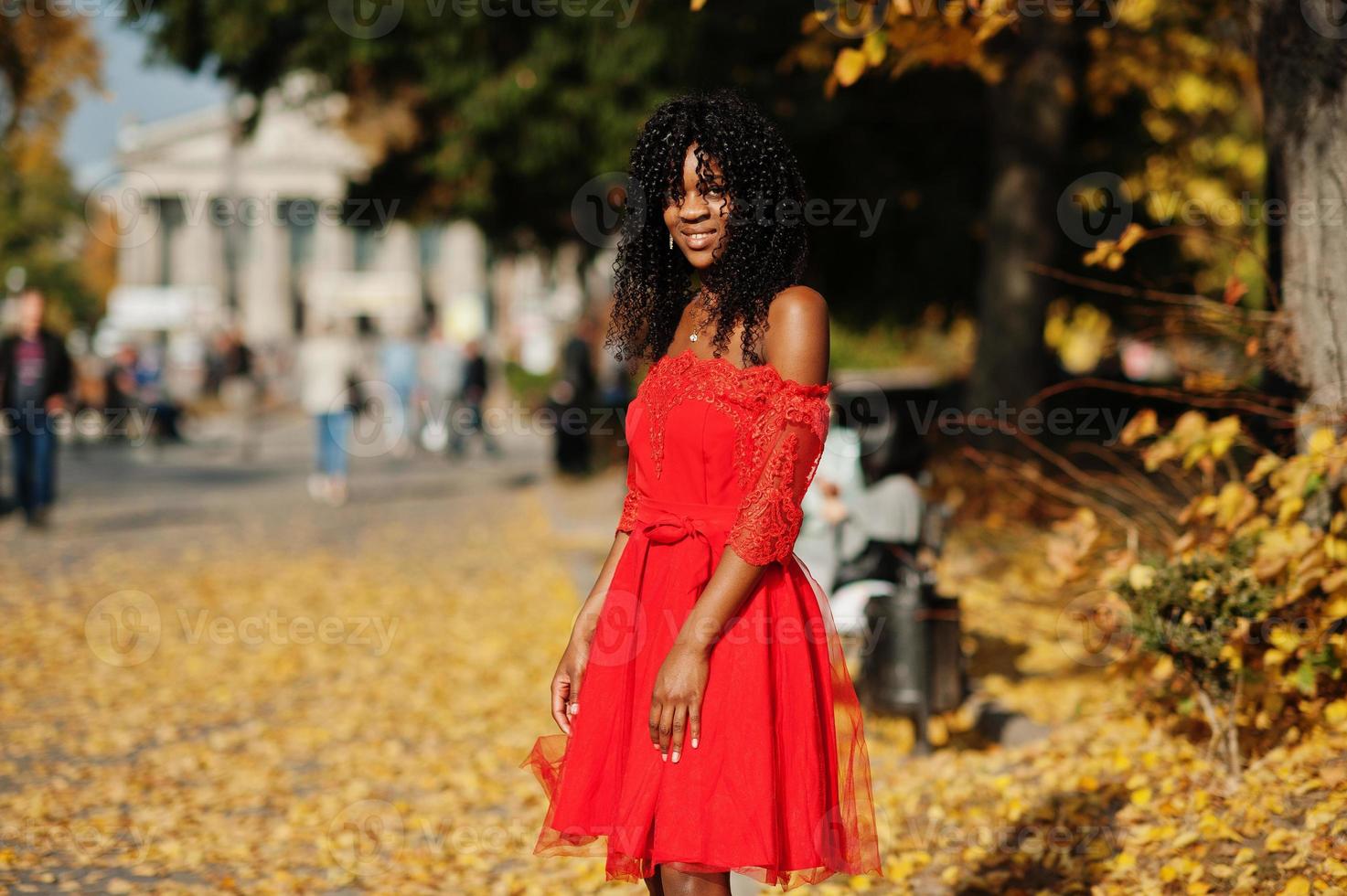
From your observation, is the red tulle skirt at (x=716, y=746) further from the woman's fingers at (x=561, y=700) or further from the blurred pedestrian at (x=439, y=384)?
the blurred pedestrian at (x=439, y=384)

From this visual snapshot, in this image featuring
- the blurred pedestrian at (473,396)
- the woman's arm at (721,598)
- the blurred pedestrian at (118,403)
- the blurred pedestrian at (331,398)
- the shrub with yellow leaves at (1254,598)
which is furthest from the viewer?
the blurred pedestrian at (118,403)

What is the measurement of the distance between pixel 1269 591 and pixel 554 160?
981 centimetres

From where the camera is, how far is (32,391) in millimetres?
13195

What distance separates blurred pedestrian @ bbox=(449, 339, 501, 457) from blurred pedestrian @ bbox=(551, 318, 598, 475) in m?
5.52

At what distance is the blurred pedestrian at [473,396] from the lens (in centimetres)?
2402

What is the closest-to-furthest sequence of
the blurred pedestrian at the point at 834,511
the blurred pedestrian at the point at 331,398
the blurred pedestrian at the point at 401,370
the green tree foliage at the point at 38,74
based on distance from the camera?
the blurred pedestrian at the point at 834,511, the green tree foliage at the point at 38,74, the blurred pedestrian at the point at 331,398, the blurred pedestrian at the point at 401,370

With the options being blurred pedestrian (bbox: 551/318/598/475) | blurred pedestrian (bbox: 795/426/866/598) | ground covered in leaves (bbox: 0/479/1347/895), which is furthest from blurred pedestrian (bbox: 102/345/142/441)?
blurred pedestrian (bbox: 795/426/866/598)


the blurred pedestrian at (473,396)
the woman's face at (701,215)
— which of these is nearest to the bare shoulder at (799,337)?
the woman's face at (701,215)

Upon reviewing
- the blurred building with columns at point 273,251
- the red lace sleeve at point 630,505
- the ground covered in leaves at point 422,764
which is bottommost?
the ground covered in leaves at point 422,764

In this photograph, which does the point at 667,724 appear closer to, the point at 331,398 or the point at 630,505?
the point at 630,505

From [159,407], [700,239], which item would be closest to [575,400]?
[159,407]

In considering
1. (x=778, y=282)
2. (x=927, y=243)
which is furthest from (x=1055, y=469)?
(x=778, y=282)

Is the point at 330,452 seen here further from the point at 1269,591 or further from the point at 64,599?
the point at 1269,591

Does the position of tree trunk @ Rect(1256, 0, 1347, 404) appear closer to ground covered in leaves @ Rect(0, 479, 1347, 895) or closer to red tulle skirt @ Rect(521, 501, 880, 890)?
ground covered in leaves @ Rect(0, 479, 1347, 895)
